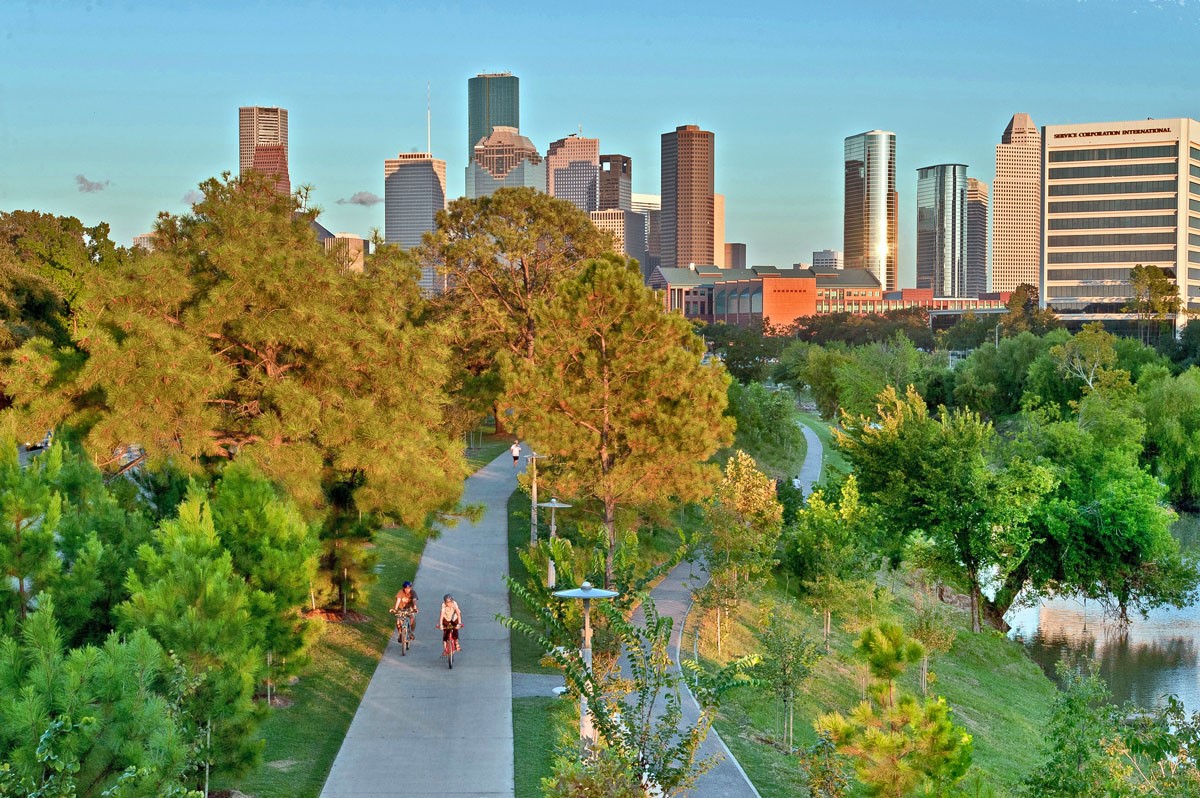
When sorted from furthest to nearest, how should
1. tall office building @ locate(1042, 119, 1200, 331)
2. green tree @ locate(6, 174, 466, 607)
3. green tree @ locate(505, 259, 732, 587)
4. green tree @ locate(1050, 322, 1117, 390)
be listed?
1. tall office building @ locate(1042, 119, 1200, 331)
2. green tree @ locate(1050, 322, 1117, 390)
3. green tree @ locate(505, 259, 732, 587)
4. green tree @ locate(6, 174, 466, 607)

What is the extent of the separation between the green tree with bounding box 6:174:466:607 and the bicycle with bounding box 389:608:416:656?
1.64m

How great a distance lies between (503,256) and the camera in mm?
50812

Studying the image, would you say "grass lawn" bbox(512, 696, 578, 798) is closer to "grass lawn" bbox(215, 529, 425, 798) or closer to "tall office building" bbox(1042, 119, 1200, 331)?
"grass lawn" bbox(215, 529, 425, 798)

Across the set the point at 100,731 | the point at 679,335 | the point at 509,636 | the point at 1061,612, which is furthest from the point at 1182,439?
the point at 100,731

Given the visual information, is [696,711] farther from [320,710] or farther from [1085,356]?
[1085,356]

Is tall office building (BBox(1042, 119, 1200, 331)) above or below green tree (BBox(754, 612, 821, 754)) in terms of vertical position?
above

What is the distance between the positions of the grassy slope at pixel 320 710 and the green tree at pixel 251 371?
2381 millimetres

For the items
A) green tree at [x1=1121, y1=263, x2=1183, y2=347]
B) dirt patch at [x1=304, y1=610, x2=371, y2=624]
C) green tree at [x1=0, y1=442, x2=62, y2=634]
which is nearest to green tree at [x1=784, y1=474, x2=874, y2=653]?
dirt patch at [x1=304, y1=610, x2=371, y2=624]

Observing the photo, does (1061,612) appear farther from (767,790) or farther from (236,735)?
(236,735)

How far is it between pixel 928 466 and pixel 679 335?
983cm

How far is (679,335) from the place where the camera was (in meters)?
27.4

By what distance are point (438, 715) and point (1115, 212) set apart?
142 metres

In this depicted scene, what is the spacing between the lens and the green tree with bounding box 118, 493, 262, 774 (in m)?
13.6

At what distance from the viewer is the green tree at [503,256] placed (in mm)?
49781
